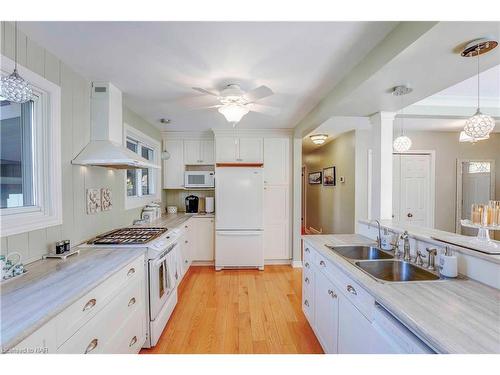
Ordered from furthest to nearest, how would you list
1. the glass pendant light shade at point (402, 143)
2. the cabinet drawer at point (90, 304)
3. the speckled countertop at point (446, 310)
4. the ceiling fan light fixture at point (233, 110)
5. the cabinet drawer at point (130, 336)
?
the glass pendant light shade at point (402, 143)
the ceiling fan light fixture at point (233, 110)
the cabinet drawer at point (130, 336)
the cabinet drawer at point (90, 304)
the speckled countertop at point (446, 310)

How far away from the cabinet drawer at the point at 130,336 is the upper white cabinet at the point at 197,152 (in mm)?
2749

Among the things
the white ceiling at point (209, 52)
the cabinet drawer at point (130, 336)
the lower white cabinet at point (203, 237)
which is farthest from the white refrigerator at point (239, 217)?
the cabinet drawer at point (130, 336)

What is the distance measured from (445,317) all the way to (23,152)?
2.62 m

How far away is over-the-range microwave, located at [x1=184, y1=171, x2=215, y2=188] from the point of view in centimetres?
424

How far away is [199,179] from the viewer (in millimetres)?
4258

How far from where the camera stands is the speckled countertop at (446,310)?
0.84 meters

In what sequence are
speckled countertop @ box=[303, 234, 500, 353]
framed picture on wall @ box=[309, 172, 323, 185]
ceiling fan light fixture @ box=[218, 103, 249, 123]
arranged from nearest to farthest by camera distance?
1. speckled countertop @ box=[303, 234, 500, 353]
2. ceiling fan light fixture @ box=[218, 103, 249, 123]
3. framed picture on wall @ box=[309, 172, 323, 185]

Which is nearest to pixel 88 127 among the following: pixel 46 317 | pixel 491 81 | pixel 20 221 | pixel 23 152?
pixel 23 152

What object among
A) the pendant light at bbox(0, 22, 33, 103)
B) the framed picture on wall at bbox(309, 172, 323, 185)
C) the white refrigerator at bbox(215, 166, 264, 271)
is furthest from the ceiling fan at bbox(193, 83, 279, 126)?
the framed picture on wall at bbox(309, 172, 323, 185)

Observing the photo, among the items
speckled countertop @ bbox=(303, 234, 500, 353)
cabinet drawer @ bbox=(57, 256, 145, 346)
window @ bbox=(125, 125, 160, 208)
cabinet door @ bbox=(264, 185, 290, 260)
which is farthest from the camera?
cabinet door @ bbox=(264, 185, 290, 260)

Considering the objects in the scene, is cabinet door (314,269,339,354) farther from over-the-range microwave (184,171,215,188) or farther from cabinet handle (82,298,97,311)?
over-the-range microwave (184,171,215,188)

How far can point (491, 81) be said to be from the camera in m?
2.58

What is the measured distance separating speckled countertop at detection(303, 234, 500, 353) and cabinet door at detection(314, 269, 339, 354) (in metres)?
0.39

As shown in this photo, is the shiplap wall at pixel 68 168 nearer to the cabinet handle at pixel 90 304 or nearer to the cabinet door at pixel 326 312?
the cabinet handle at pixel 90 304
